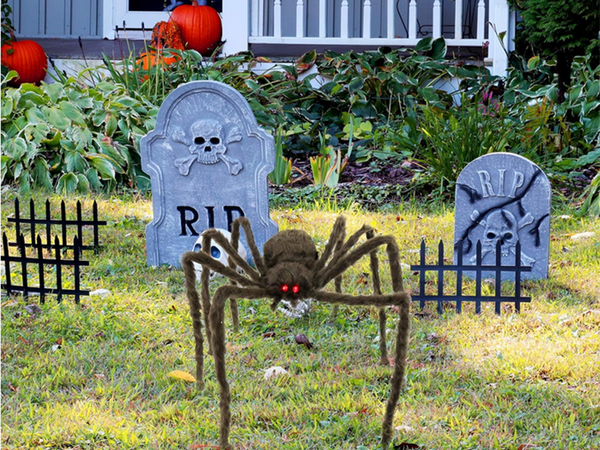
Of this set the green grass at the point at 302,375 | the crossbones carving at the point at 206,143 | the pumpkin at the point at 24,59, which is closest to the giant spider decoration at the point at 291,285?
the green grass at the point at 302,375

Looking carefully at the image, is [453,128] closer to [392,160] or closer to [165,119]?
[392,160]

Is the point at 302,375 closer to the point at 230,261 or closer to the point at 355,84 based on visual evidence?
the point at 230,261

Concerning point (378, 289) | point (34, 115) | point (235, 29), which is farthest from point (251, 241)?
point (235, 29)

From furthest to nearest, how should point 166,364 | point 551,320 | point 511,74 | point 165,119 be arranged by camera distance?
point 511,74, point 165,119, point 551,320, point 166,364

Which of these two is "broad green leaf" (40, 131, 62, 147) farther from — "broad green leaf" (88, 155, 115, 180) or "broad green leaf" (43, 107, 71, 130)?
"broad green leaf" (88, 155, 115, 180)

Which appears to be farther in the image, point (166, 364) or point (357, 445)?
point (166, 364)

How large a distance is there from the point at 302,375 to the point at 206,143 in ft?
6.59

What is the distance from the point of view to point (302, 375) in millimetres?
2895

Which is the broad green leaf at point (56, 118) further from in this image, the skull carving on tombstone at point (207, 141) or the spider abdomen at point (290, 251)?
the spider abdomen at point (290, 251)

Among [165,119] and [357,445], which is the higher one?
[165,119]

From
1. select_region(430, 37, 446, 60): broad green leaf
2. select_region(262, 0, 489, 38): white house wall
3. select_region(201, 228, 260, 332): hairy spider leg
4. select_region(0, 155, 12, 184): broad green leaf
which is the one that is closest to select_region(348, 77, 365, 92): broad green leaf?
select_region(430, 37, 446, 60): broad green leaf

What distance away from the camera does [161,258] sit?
179 inches

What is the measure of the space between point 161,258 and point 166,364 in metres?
1.61

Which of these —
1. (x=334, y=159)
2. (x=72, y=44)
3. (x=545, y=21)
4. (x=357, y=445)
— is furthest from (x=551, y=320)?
(x=72, y=44)
